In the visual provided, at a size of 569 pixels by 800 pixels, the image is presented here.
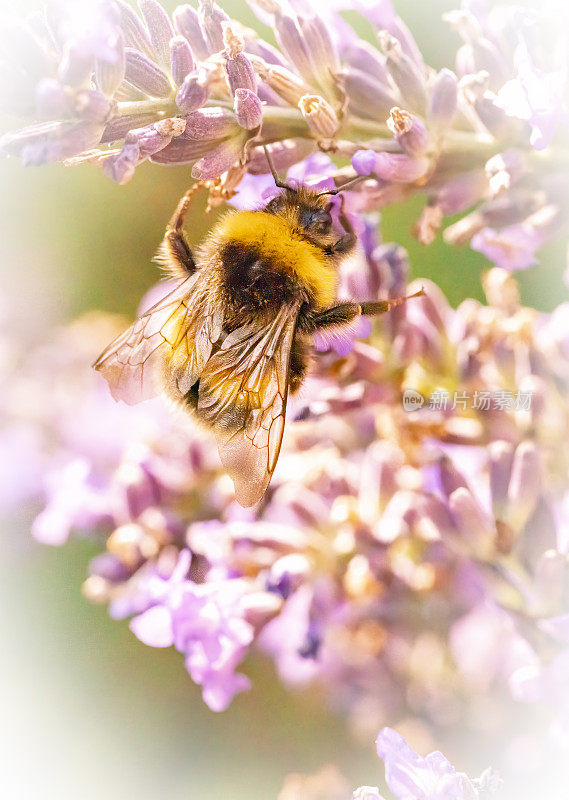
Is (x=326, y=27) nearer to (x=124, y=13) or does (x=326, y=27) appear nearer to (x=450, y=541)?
(x=124, y=13)

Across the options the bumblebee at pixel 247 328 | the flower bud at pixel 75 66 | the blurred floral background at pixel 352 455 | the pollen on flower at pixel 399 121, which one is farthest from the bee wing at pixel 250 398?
the flower bud at pixel 75 66

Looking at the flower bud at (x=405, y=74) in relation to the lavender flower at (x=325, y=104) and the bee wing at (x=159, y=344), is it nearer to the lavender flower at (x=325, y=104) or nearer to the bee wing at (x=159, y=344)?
the lavender flower at (x=325, y=104)

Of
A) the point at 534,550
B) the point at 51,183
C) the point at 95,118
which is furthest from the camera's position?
the point at 51,183

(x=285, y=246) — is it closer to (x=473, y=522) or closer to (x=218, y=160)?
(x=218, y=160)

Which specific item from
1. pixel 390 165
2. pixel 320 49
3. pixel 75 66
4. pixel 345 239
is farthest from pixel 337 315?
pixel 75 66

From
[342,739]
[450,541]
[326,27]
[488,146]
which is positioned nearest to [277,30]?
[326,27]

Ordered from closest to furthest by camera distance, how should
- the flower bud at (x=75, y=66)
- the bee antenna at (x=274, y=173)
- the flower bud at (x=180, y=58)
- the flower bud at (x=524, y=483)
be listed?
the flower bud at (x=75, y=66) → the flower bud at (x=180, y=58) → the bee antenna at (x=274, y=173) → the flower bud at (x=524, y=483)
